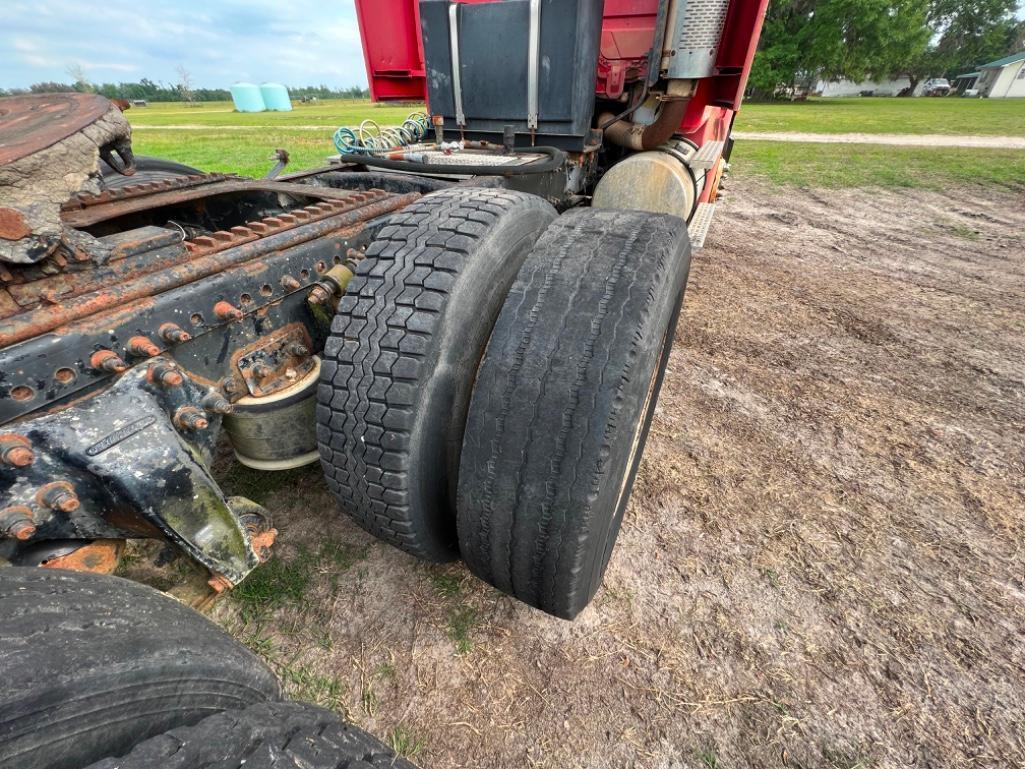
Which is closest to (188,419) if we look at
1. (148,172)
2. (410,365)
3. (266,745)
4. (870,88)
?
(410,365)

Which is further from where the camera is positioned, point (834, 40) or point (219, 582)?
point (834, 40)

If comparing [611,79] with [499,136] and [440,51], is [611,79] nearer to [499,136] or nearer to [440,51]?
[499,136]

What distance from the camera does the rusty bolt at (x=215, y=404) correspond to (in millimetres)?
1409

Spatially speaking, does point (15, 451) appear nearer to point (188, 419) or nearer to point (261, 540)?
point (188, 419)

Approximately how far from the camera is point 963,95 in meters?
59.7

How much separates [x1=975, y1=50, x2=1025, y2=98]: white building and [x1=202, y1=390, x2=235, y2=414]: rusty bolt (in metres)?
82.2

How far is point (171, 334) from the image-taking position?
1288mm

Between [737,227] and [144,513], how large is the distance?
7.80 metres

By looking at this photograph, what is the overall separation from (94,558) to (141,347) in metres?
0.55

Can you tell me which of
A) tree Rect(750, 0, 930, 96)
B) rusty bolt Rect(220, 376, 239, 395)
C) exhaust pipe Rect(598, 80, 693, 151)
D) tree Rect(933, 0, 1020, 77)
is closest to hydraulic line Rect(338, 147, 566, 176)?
exhaust pipe Rect(598, 80, 693, 151)

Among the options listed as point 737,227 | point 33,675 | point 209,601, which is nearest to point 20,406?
point 33,675

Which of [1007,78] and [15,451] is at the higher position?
[15,451]

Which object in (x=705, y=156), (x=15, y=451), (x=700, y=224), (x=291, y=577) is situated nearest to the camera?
(x=15, y=451)

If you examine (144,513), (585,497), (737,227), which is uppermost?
(144,513)
